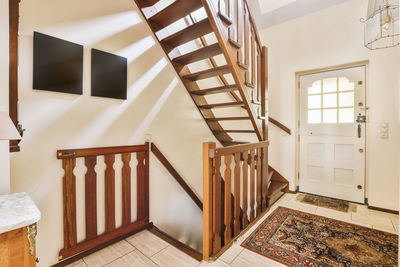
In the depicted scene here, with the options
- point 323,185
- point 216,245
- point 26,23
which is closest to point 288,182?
point 323,185

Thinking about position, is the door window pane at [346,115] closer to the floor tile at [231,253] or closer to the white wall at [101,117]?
the white wall at [101,117]

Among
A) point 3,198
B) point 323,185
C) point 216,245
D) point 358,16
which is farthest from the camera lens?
point 323,185

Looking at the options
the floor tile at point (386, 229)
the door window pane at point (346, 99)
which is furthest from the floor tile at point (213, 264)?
the door window pane at point (346, 99)

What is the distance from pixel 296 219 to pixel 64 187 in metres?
2.43

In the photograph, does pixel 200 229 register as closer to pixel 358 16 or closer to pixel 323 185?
pixel 323 185

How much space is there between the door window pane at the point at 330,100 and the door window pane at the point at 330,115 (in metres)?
0.08

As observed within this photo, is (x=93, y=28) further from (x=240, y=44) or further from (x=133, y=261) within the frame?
(x=133, y=261)

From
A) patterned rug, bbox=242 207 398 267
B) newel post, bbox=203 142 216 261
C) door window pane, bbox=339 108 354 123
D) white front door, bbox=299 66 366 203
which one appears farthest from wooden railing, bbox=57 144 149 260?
door window pane, bbox=339 108 354 123

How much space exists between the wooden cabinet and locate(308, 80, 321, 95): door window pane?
141 inches

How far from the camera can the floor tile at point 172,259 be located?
1513mm

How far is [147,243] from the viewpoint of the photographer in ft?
5.77

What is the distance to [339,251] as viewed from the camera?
169 centimetres

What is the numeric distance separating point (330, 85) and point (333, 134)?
76cm

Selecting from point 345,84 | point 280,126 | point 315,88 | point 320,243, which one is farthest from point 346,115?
point 320,243
